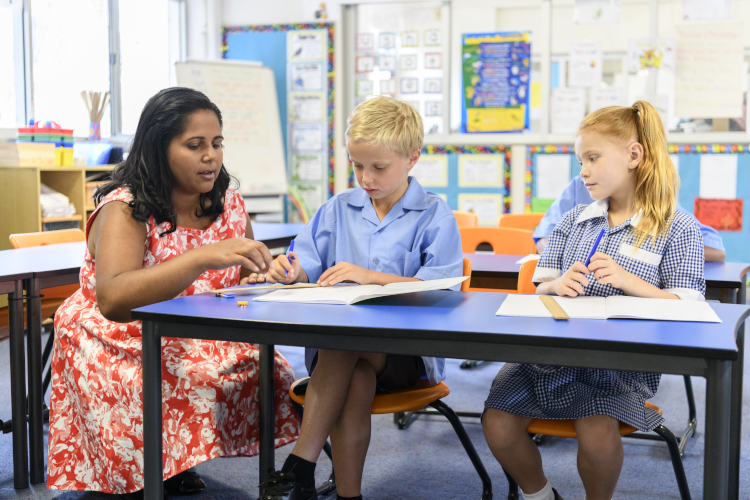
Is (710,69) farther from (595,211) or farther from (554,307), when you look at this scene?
(554,307)

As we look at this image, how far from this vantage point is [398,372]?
1.58m

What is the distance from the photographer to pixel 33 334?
1938mm

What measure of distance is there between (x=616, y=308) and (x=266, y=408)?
845mm

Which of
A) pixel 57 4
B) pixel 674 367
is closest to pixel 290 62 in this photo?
pixel 57 4

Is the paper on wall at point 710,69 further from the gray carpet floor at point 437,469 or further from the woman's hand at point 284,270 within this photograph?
the woman's hand at point 284,270

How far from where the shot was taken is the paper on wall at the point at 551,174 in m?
5.29

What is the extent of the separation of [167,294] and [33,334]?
73 cm

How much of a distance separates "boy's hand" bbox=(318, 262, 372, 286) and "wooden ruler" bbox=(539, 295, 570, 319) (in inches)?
14.4

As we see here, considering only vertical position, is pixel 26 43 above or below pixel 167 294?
above

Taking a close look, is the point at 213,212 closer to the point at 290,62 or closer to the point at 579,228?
the point at 579,228

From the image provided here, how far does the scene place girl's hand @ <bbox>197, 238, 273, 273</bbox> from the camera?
55.2 inches

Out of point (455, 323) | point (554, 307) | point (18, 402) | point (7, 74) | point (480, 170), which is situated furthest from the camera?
point (480, 170)

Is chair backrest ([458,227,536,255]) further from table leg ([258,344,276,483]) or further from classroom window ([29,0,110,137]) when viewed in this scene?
classroom window ([29,0,110,137])

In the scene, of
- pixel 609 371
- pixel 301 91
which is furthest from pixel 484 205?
pixel 609 371
